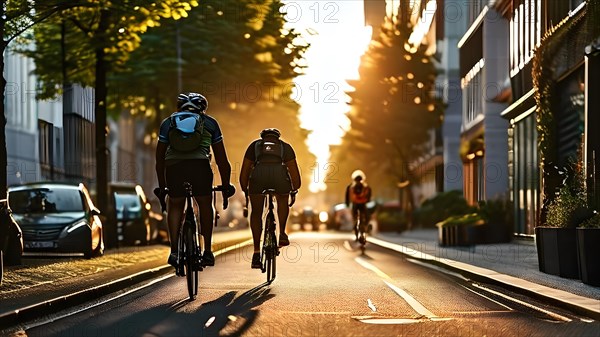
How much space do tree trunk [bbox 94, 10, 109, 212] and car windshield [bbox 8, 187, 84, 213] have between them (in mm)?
3220

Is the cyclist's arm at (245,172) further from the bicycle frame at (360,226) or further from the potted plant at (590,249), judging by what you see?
the bicycle frame at (360,226)

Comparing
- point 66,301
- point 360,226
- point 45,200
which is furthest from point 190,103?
point 360,226

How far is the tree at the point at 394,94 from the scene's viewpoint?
58906 mm

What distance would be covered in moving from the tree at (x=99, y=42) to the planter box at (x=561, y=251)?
27.8 ft

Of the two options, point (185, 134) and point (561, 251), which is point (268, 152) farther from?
point (561, 251)

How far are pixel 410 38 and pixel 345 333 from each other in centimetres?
5064

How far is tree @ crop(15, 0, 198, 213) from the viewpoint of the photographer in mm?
22234

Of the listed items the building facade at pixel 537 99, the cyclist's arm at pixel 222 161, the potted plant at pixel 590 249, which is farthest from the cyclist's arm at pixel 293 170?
the building facade at pixel 537 99

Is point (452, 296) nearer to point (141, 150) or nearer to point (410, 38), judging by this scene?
point (410, 38)

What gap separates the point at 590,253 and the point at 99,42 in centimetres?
1445

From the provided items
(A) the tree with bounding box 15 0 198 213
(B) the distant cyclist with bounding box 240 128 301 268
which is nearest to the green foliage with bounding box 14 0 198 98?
(A) the tree with bounding box 15 0 198 213

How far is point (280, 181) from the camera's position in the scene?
14.7m

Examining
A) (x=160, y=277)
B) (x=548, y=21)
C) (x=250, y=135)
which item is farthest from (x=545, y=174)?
(x=250, y=135)

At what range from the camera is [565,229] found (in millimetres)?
15648
